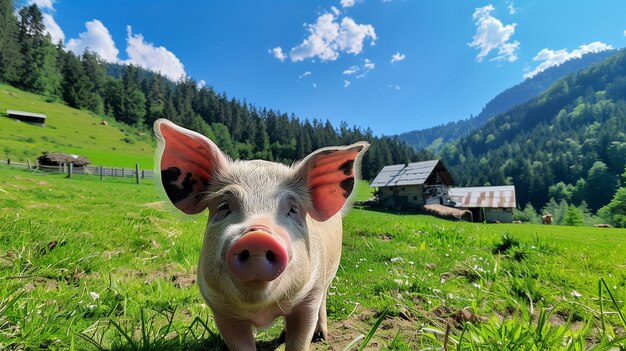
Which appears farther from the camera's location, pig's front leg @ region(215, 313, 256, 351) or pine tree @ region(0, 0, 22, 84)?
pine tree @ region(0, 0, 22, 84)

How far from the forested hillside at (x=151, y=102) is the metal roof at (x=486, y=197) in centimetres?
3233

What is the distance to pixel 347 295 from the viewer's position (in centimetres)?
372

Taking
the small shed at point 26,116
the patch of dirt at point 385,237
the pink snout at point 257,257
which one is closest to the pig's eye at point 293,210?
the pink snout at point 257,257

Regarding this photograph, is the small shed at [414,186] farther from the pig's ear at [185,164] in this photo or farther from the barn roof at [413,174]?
the pig's ear at [185,164]

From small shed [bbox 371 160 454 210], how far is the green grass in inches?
1566

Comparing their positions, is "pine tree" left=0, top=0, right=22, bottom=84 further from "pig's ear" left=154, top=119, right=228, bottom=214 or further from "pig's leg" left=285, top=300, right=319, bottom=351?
"pig's leg" left=285, top=300, right=319, bottom=351

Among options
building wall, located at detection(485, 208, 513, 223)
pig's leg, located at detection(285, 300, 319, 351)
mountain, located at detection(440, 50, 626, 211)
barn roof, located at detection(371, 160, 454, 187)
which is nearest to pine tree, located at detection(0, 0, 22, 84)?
barn roof, located at detection(371, 160, 454, 187)

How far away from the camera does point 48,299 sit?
2.58 m

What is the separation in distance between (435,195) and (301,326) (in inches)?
1809

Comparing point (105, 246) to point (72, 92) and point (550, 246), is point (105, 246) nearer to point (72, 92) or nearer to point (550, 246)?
point (550, 246)

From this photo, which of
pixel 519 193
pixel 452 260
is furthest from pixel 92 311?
pixel 519 193

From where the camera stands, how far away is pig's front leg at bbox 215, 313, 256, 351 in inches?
84.0

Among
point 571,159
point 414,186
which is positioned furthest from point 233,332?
point 571,159

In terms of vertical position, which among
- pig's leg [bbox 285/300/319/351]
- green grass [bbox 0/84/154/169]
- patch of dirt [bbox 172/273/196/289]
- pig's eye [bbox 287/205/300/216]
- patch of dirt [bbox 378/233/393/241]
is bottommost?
patch of dirt [bbox 378/233/393/241]
